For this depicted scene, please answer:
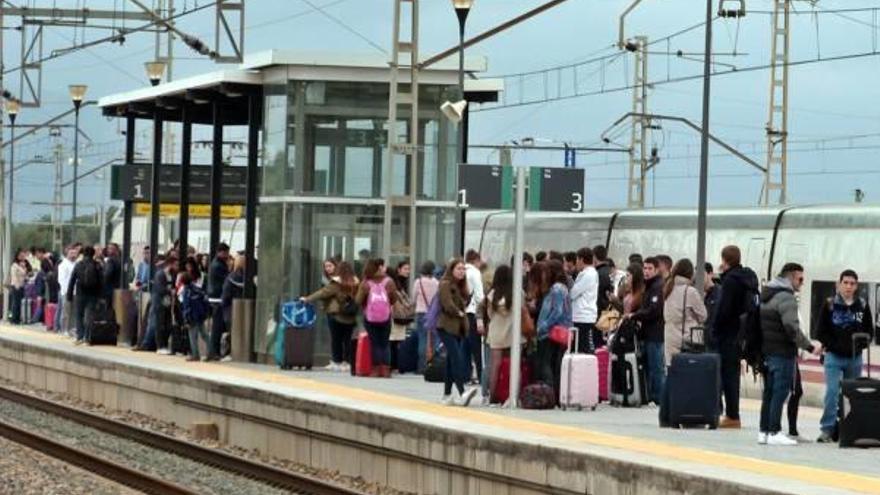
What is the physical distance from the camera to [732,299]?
2020cm

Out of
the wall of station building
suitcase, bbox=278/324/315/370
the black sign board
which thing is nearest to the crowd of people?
suitcase, bbox=278/324/315/370

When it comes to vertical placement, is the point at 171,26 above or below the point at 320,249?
above

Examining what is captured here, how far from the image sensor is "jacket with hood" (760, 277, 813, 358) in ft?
61.1

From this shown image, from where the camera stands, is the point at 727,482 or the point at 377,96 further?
the point at 377,96

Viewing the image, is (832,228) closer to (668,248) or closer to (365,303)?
(668,248)

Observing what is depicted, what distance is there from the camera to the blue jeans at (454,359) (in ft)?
74.8

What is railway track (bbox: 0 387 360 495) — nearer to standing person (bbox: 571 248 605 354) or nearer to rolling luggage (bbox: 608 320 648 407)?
rolling luggage (bbox: 608 320 648 407)

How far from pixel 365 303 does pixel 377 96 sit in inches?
152

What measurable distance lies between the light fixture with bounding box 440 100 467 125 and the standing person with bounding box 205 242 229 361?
193 inches

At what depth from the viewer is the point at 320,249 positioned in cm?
2927

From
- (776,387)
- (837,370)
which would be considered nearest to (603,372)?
(837,370)

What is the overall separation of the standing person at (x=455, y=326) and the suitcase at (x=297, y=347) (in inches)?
243

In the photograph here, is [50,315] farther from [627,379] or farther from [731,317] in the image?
[731,317]

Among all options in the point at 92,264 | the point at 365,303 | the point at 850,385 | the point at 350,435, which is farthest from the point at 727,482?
the point at 92,264
